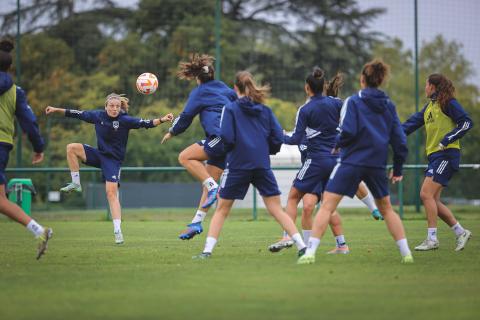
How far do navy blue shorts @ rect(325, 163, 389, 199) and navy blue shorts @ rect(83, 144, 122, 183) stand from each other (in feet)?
14.4

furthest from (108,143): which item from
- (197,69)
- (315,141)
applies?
(315,141)

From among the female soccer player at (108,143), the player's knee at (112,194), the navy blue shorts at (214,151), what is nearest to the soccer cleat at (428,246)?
the navy blue shorts at (214,151)

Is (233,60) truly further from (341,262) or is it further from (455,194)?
(341,262)

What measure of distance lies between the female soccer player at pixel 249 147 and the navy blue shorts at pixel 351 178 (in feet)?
2.50

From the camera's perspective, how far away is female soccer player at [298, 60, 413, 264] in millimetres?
8742

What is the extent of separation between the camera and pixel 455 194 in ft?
95.6

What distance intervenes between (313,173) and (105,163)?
11.5 feet

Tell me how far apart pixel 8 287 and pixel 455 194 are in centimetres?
2346

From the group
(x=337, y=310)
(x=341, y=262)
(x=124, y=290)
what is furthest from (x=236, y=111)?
(x=337, y=310)

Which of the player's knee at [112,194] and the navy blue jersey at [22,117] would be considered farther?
the player's knee at [112,194]

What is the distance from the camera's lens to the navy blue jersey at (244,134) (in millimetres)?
9125

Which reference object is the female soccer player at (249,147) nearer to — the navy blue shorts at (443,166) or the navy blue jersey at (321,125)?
the navy blue jersey at (321,125)

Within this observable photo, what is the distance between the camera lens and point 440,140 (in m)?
11.0

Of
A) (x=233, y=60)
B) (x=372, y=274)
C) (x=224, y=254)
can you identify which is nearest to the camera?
(x=372, y=274)
